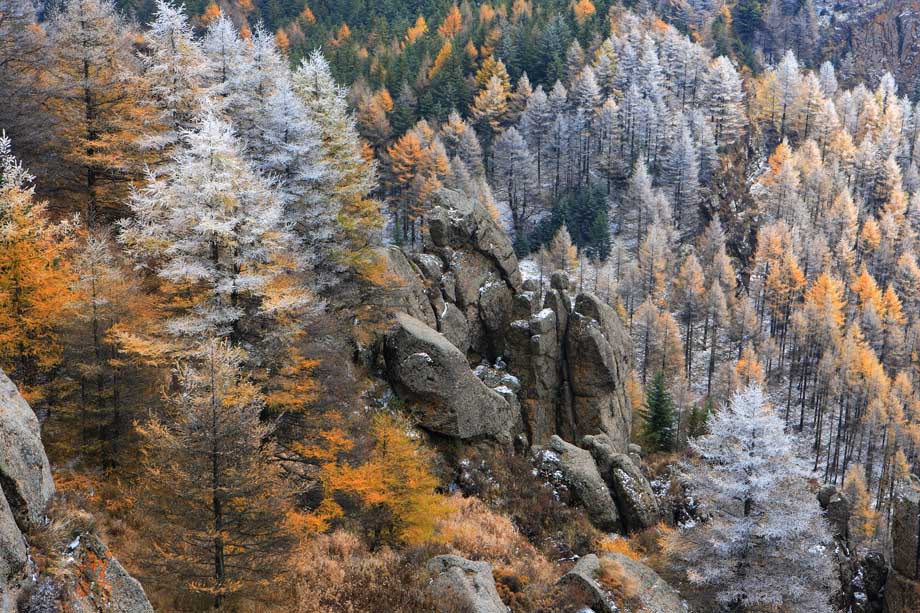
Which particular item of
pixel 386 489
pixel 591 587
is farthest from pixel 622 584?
pixel 386 489

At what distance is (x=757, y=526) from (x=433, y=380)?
15.2 metres

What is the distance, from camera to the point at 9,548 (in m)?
8.83

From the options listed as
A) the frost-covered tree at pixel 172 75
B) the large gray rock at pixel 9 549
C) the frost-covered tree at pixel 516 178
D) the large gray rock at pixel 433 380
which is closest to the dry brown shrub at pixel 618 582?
the large gray rock at pixel 433 380

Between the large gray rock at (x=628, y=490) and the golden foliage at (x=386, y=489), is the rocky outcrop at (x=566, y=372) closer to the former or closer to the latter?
the large gray rock at (x=628, y=490)

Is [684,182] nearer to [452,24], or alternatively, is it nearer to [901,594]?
[452,24]

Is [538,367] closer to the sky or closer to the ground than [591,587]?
closer to the ground

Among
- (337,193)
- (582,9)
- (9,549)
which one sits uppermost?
(582,9)

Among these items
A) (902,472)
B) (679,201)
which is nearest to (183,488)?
(902,472)

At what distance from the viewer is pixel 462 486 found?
31406mm

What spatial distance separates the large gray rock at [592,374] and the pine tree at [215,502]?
97.1 ft

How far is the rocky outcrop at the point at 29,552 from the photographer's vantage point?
→ 881 cm

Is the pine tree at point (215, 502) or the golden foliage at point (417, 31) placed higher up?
the golden foliage at point (417, 31)

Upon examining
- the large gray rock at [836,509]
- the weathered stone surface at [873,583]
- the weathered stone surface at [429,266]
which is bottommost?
the weathered stone surface at [873,583]

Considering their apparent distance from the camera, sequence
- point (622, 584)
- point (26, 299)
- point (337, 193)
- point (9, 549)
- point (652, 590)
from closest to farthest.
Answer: point (9, 549), point (26, 299), point (622, 584), point (652, 590), point (337, 193)
